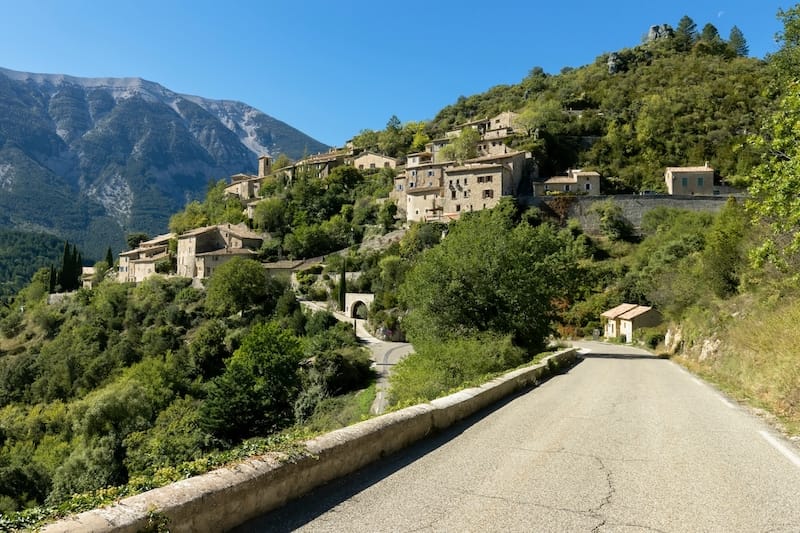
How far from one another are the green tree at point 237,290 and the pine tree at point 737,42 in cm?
11299

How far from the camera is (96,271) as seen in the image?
10000 centimetres

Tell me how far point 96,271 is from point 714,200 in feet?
330

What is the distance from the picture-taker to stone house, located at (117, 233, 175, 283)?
87.2 m

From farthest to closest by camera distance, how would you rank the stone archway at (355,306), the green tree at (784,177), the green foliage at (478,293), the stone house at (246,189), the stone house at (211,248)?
the stone house at (246,189) → the stone house at (211,248) → the stone archway at (355,306) → the green foliage at (478,293) → the green tree at (784,177)

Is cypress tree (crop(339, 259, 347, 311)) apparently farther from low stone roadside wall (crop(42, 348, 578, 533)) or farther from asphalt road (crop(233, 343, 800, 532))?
low stone roadside wall (crop(42, 348, 578, 533))

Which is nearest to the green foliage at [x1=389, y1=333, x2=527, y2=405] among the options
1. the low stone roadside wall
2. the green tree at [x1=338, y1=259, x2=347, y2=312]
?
the low stone roadside wall

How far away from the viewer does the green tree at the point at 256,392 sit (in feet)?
113

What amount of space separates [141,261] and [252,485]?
94.5m

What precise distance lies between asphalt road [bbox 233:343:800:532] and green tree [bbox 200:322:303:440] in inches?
1142

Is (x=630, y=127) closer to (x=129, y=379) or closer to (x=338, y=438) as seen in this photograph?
(x=129, y=379)

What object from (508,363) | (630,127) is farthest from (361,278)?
(630,127)

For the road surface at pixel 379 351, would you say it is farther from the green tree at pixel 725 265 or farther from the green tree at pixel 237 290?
the green tree at pixel 725 265

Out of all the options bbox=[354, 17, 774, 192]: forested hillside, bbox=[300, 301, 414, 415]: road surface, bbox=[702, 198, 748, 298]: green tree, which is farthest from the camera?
bbox=[354, 17, 774, 192]: forested hillside

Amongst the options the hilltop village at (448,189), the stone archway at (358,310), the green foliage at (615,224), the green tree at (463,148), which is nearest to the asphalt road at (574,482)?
the stone archway at (358,310)
